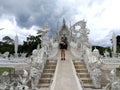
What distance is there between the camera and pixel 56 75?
54.6ft

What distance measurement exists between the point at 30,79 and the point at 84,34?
1439cm

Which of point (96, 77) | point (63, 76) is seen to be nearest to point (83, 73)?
point (96, 77)

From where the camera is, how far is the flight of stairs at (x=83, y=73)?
1664 cm

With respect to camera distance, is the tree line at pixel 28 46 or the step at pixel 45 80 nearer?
the step at pixel 45 80

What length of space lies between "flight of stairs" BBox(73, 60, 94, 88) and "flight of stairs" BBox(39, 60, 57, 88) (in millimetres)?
1441

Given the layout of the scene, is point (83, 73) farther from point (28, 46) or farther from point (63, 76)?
point (28, 46)

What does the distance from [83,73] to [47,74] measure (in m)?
2.13

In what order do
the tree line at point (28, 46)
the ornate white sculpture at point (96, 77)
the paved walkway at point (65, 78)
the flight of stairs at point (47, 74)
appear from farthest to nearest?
the tree line at point (28, 46) < the flight of stairs at point (47, 74) < the ornate white sculpture at point (96, 77) < the paved walkway at point (65, 78)

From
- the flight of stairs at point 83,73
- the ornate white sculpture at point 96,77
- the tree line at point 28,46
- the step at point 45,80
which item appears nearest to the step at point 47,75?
the step at point 45,80

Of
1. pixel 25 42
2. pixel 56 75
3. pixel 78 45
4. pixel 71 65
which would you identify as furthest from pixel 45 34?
pixel 25 42

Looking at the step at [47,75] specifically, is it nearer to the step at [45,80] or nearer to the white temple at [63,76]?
the white temple at [63,76]

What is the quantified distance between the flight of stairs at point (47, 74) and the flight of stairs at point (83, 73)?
4.73ft

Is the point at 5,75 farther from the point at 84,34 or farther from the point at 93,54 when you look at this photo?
the point at 84,34

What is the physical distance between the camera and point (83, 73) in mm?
17844
